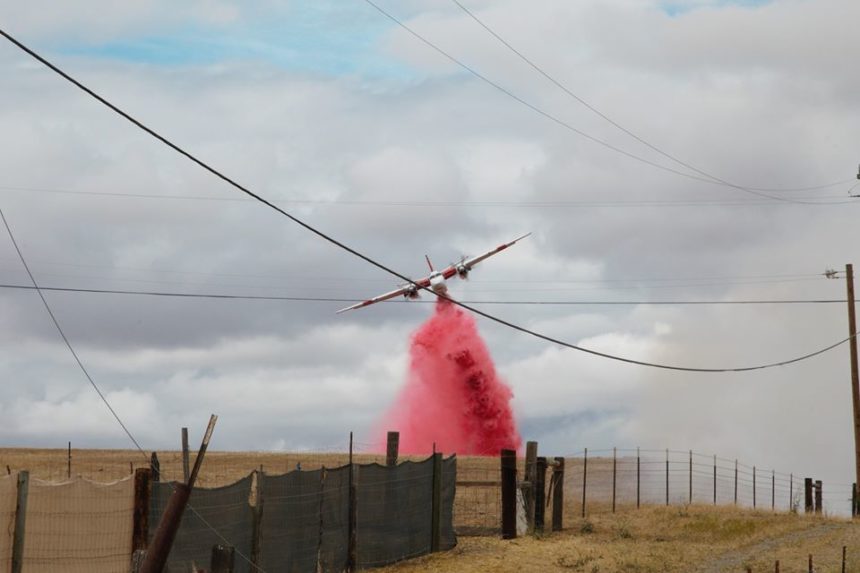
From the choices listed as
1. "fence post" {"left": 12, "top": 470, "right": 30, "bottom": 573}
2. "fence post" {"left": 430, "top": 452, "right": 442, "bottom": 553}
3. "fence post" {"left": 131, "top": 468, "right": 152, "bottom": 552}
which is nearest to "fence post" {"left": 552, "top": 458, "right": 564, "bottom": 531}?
"fence post" {"left": 430, "top": 452, "right": 442, "bottom": 553}

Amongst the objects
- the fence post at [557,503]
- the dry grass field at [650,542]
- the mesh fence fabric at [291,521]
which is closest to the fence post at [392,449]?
the dry grass field at [650,542]

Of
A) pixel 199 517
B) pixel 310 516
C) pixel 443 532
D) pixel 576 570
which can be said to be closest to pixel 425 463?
pixel 443 532

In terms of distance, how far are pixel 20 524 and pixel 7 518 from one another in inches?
7.4

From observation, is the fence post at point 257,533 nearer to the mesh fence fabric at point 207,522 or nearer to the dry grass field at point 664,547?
the mesh fence fabric at point 207,522

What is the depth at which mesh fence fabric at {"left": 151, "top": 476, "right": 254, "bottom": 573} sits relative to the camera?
18.3 meters

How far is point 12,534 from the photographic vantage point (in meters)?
16.8

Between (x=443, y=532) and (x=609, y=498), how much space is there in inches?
989

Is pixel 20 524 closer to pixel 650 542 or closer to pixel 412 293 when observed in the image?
pixel 650 542

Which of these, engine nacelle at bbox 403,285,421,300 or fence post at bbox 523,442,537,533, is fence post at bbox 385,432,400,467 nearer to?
fence post at bbox 523,442,537,533

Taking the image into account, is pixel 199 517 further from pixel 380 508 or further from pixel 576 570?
pixel 576 570

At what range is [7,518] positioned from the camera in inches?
661

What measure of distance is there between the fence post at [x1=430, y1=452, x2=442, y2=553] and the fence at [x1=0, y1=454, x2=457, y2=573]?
0.03m

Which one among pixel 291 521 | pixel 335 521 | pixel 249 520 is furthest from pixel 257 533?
pixel 335 521

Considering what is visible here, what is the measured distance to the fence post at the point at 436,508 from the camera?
28234mm
